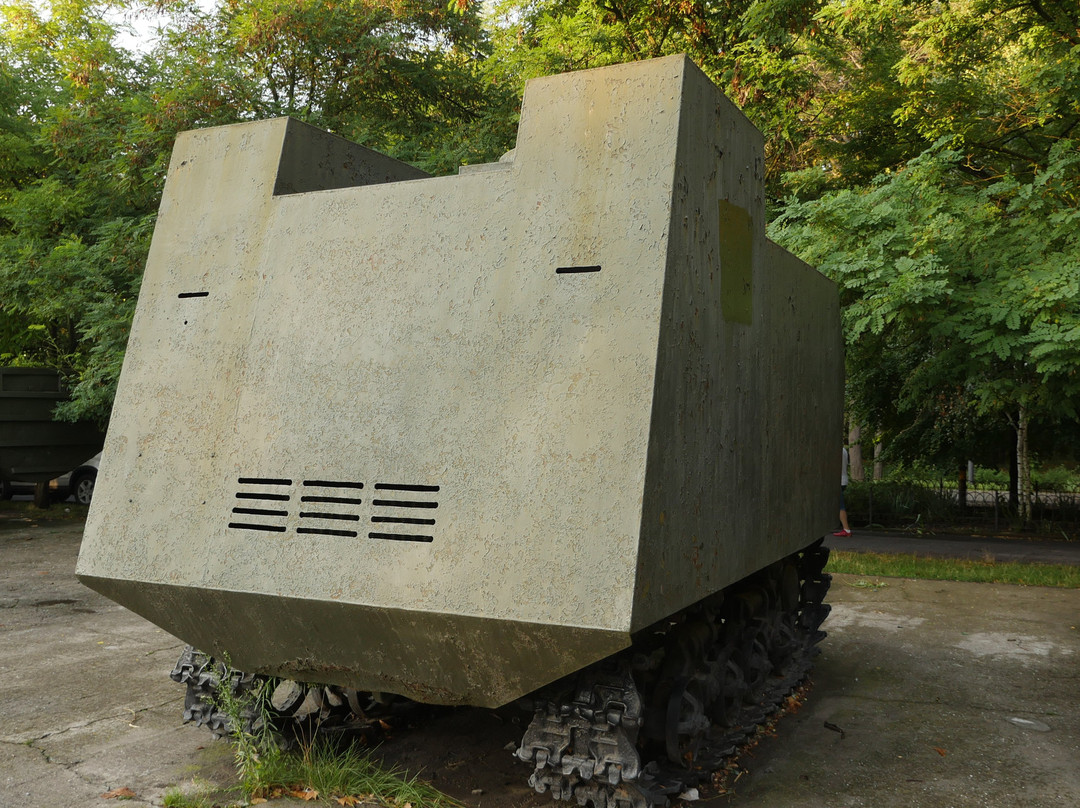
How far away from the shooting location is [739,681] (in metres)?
5.09

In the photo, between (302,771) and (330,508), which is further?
(302,771)

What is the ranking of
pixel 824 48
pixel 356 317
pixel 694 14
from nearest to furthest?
pixel 356 317, pixel 824 48, pixel 694 14

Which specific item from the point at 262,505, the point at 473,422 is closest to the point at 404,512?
the point at 473,422

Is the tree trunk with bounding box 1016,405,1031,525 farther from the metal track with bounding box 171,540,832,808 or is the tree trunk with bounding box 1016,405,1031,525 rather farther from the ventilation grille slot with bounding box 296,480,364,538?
the ventilation grille slot with bounding box 296,480,364,538

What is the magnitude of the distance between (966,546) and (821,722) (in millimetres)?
9301

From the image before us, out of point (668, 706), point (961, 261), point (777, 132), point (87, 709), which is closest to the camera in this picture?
point (668, 706)

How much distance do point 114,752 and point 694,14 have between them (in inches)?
449

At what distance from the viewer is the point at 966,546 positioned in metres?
13.8

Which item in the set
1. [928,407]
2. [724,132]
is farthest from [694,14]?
[724,132]

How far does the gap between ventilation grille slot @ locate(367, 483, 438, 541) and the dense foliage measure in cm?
603

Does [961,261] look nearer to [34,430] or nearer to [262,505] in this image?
[262,505]

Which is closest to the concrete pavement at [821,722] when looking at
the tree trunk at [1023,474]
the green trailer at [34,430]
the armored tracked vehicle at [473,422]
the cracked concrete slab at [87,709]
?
the cracked concrete slab at [87,709]

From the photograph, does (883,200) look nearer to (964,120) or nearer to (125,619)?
(964,120)

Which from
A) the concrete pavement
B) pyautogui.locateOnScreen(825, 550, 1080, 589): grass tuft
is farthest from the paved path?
the concrete pavement
